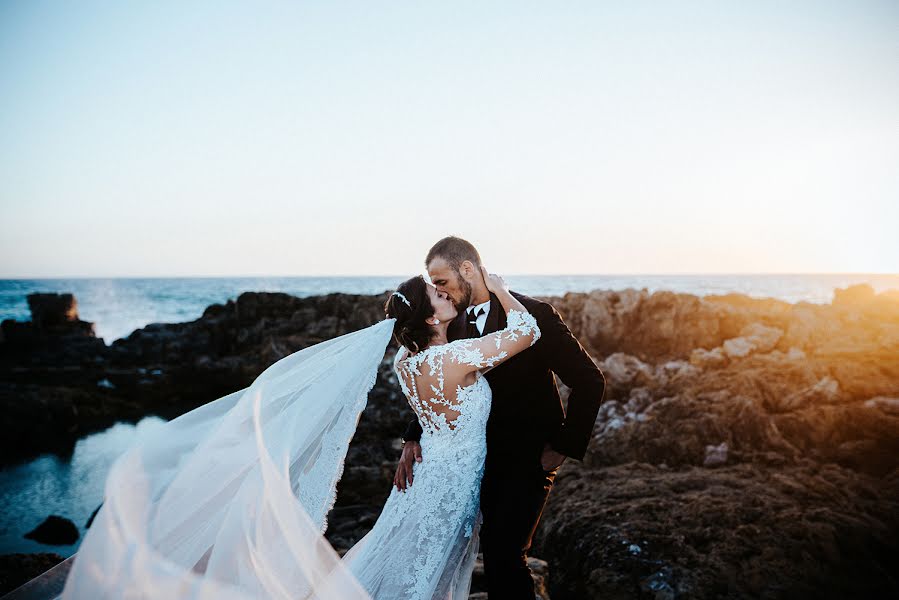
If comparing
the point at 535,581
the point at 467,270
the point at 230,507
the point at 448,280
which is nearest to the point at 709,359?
the point at 535,581

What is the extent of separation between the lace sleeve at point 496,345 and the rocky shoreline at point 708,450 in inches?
69.6

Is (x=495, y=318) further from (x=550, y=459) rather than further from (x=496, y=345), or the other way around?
(x=550, y=459)

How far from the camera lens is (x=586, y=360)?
2.88 m

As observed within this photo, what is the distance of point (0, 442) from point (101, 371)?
22.3 feet

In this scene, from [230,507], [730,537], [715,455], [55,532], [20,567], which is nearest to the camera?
[230,507]

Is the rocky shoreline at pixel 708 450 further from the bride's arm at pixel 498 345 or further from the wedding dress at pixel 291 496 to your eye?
the bride's arm at pixel 498 345

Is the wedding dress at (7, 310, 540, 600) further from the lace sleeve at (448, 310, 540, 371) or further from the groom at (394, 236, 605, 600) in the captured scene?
the groom at (394, 236, 605, 600)

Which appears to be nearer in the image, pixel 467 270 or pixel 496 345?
pixel 496 345

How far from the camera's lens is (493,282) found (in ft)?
9.78

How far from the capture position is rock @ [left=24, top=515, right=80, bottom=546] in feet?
19.7

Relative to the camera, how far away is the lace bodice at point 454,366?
2.62 m

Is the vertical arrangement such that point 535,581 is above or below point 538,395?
below

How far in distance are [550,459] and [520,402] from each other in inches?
13.8

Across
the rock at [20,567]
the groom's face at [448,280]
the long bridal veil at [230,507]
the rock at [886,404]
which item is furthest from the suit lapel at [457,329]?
the rock at [886,404]
